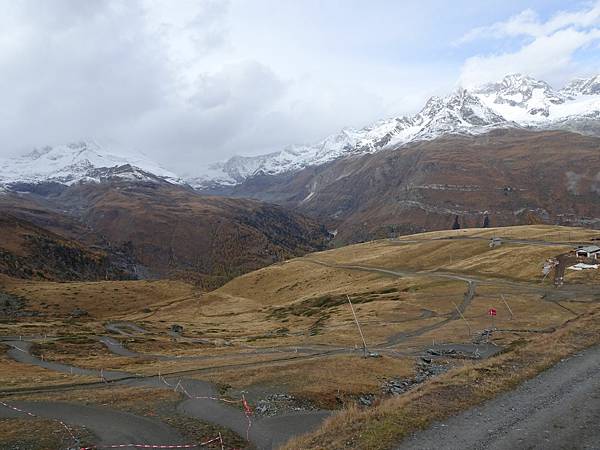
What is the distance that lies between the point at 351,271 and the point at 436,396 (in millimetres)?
120805

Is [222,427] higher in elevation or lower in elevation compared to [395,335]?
higher

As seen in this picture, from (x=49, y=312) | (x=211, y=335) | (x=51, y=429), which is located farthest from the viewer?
(x=49, y=312)

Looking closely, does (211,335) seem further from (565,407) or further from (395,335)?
(565,407)

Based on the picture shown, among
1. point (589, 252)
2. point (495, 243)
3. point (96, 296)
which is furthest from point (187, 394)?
point (96, 296)

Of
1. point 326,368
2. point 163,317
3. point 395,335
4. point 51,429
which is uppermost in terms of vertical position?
point 51,429

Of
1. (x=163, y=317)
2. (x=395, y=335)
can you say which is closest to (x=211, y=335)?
(x=395, y=335)

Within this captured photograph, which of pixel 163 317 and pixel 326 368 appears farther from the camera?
pixel 163 317

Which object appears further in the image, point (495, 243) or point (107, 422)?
point (495, 243)

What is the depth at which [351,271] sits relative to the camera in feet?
478

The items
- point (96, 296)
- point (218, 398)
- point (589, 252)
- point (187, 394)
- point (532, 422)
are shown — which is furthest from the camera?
point (96, 296)

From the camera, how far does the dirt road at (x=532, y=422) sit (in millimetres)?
19769

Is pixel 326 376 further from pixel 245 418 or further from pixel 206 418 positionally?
pixel 206 418

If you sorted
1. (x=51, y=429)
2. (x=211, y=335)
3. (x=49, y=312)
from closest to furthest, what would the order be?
(x=51, y=429) → (x=211, y=335) → (x=49, y=312)

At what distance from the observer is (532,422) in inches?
846
